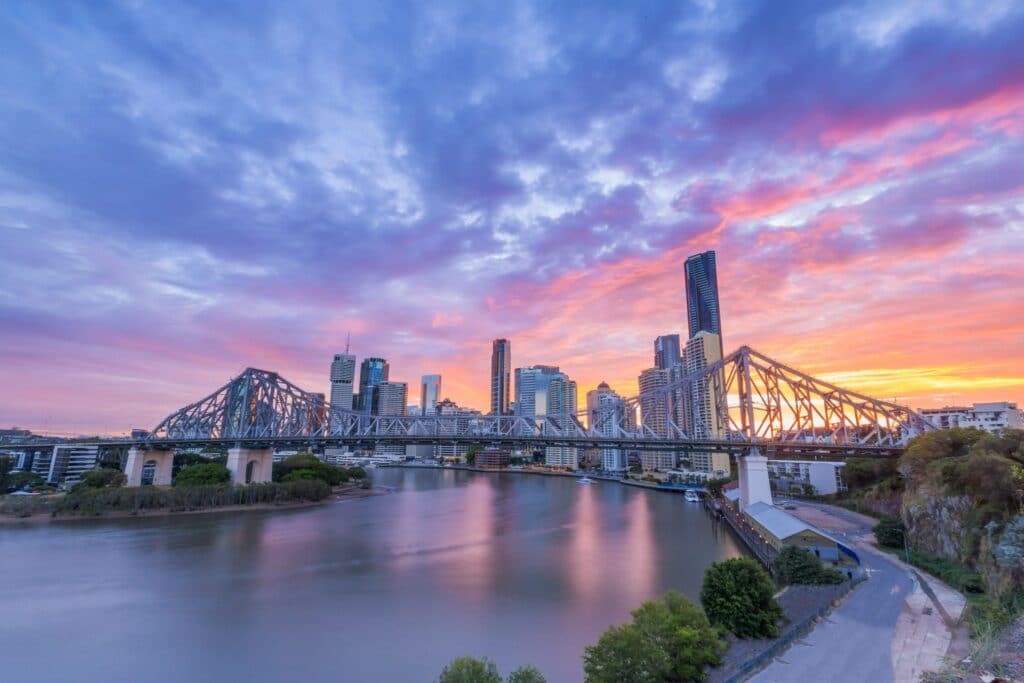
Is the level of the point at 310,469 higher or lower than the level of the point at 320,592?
higher

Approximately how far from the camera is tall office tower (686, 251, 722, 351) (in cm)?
14354

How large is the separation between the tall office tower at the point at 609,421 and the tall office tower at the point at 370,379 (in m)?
85.8

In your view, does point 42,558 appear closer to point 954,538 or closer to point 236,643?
point 236,643

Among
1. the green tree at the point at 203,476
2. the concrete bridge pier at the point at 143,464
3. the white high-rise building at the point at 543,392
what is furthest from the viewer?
the white high-rise building at the point at 543,392

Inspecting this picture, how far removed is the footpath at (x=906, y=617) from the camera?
30.4 ft

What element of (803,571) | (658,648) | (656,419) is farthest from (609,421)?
(658,648)

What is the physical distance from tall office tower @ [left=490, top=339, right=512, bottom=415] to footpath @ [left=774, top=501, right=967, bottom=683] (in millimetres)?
158115

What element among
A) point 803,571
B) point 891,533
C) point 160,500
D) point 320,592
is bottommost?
point 320,592

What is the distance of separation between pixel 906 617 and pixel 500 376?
6602 inches

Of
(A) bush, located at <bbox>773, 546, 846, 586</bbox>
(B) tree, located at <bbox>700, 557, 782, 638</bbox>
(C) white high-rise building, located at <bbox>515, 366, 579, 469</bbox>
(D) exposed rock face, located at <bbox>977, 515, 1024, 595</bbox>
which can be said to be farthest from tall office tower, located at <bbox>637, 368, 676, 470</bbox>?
(B) tree, located at <bbox>700, 557, 782, 638</bbox>

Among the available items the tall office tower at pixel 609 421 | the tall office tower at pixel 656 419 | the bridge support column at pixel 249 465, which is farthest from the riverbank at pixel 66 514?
the tall office tower at pixel 656 419

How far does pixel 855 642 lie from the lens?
407 inches

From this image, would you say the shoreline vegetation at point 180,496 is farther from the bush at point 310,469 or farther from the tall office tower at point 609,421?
the tall office tower at point 609,421

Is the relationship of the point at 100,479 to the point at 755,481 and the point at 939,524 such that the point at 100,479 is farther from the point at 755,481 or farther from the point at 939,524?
the point at 939,524
